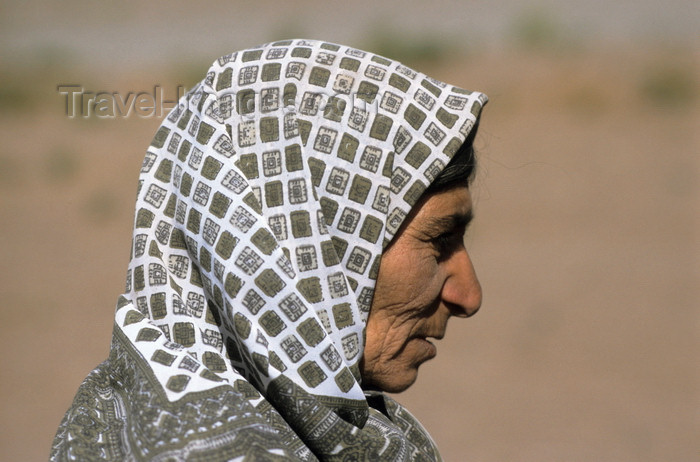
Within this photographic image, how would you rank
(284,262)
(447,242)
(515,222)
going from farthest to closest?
(515,222) → (447,242) → (284,262)

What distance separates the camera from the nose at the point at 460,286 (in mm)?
2596

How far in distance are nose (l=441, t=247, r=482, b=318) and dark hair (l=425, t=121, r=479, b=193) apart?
245 millimetres

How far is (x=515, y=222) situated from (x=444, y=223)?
12460 millimetres

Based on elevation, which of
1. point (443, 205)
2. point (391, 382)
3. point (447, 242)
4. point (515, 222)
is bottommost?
point (515, 222)

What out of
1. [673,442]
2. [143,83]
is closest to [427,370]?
[673,442]

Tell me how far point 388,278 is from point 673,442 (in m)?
7.90

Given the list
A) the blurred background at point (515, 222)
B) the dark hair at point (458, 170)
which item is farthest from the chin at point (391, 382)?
the blurred background at point (515, 222)

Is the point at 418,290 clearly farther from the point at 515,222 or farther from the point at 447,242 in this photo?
the point at 515,222

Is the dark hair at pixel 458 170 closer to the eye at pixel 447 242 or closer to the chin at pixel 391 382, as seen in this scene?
the eye at pixel 447 242

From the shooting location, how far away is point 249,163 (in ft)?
7.24

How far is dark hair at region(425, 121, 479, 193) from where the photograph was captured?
2.45 m

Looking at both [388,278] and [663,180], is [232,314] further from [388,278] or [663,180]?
[663,180]

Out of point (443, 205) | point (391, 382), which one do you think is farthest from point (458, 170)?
point (391, 382)

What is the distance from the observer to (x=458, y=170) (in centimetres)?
248
